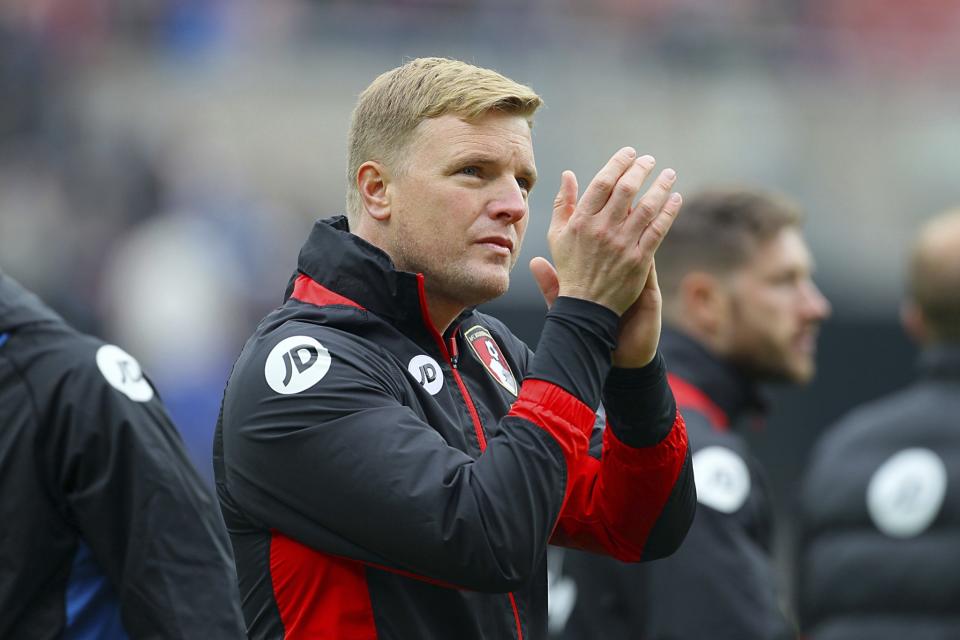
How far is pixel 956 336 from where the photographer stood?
484 centimetres

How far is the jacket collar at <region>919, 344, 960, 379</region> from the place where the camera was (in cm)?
477

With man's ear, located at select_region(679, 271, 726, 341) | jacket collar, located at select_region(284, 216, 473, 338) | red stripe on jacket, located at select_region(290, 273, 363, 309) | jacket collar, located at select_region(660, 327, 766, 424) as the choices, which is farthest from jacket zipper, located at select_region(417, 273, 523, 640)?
man's ear, located at select_region(679, 271, 726, 341)

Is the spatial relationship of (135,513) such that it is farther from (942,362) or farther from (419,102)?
(942,362)

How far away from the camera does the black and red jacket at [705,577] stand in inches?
166

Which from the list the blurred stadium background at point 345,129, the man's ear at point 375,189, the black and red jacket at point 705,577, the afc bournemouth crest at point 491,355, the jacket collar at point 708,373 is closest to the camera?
the man's ear at point 375,189

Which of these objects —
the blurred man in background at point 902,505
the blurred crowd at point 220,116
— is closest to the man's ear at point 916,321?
the blurred man in background at point 902,505

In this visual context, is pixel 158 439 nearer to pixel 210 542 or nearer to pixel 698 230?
pixel 210 542

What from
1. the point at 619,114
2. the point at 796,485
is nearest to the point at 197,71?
the point at 619,114

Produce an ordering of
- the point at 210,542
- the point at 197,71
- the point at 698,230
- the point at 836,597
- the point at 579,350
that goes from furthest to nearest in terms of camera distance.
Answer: the point at 197,71 < the point at 698,230 < the point at 836,597 < the point at 210,542 < the point at 579,350

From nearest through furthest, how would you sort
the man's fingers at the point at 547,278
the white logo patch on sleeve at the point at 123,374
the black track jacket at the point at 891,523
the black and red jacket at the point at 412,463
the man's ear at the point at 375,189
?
the black and red jacket at the point at 412,463
the man's fingers at the point at 547,278
the man's ear at the point at 375,189
the white logo patch on sleeve at the point at 123,374
the black track jacket at the point at 891,523

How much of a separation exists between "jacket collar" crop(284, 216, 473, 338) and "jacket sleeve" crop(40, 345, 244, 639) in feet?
1.88

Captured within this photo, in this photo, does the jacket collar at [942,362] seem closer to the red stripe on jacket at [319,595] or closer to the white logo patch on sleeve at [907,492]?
the white logo patch on sleeve at [907,492]

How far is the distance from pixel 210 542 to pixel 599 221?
1.14m

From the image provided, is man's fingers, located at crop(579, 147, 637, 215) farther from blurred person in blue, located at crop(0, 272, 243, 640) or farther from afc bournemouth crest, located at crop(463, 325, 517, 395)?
blurred person in blue, located at crop(0, 272, 243, 640)
